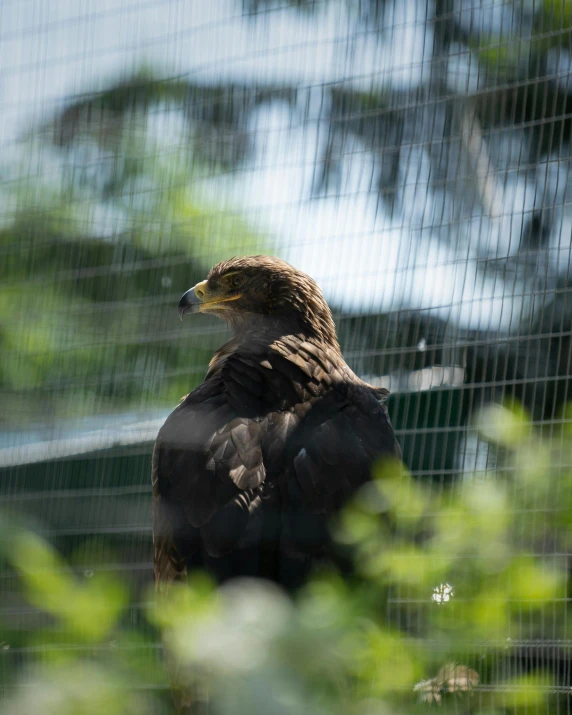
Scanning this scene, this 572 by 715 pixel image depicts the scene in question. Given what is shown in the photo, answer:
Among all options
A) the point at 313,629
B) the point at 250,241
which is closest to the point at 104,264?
the point at 250,241

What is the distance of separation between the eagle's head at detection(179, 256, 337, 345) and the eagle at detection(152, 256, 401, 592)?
5.4 inches

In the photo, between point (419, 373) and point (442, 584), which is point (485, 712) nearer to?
point (442, 584)

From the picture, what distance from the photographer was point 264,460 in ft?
7.85

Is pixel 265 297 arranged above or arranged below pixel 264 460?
above

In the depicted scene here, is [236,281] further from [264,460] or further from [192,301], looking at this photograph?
[264,460]

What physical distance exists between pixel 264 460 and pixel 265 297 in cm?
94

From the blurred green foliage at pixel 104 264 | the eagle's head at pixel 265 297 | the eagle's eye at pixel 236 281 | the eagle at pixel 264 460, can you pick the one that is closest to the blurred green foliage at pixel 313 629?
the eagle at pixel 264 460

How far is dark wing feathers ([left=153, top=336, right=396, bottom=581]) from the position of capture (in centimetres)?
230

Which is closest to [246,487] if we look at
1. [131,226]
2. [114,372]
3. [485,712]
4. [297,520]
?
[297,520]

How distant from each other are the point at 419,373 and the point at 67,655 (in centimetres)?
300

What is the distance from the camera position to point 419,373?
144 inches

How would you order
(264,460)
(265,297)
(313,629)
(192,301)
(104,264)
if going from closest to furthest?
(313,629), (264,460), (265,297), (192,301), (104,264)

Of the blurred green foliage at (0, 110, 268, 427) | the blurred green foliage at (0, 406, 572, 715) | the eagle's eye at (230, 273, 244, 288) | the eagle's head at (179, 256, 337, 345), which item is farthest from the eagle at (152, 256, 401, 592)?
the blurred green foliage at (0, 110, 268, 427)

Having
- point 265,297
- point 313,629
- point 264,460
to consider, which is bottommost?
point 313,629
